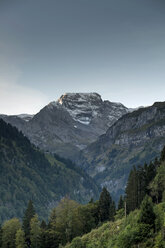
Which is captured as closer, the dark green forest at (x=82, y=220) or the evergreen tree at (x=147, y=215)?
the evergreen tree at (x=147, y=215)

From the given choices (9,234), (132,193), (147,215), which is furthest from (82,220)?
(147,215)

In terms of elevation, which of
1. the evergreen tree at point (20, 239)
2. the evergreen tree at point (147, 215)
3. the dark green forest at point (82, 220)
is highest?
the evergreen tree at point (147, 215)

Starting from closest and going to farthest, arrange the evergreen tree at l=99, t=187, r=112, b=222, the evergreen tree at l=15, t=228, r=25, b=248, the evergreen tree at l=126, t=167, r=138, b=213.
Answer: the evergreen tree at l=15, t=228, r=25, b=248 → the evergreen tree at l=126, t=167, r=138, b=213 → the evergreen tree at l=99, t=187, r=112, b=222

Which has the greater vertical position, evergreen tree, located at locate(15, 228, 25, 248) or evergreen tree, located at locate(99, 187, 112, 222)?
evergreen tree, located at locate(99, 187, 112, 222)

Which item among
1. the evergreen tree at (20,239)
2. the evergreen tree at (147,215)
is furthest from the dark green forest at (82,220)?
the evergreen tree at (147,215)

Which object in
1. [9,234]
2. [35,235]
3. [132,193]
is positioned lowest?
[9,234]

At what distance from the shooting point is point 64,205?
375ft

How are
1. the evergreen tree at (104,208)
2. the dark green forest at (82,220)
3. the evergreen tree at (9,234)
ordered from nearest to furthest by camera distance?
the dark green forest at (82,220) < the evergreen tree at (9,234) < the evergreen tree at (104,208)

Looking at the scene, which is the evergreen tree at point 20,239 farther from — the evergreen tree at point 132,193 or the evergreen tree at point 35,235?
the evergreen tree at point 132,193

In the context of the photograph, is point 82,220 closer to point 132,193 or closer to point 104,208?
point 104,208

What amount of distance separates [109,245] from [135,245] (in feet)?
31.3

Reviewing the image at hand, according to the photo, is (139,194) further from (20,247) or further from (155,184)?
(20,247)

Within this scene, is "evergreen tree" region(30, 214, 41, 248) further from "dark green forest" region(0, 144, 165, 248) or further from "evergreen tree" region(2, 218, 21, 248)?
"evergreen tree" region(2, 218, 21, 248)

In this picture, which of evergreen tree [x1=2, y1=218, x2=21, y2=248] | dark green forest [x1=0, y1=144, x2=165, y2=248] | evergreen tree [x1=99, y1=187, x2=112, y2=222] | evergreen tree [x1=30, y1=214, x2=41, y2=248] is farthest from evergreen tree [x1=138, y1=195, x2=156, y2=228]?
evergreen tree [x1=2, y1=218, x2=21, y2=248]
